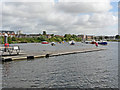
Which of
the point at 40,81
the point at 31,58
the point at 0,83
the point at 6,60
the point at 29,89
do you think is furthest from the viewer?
the point at 31,58

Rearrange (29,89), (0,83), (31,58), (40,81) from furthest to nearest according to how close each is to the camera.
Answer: (31,58)
(40,81)
(0,83)
(29,89)

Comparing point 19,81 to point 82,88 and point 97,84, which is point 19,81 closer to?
point 82,88

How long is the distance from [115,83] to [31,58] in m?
17.6

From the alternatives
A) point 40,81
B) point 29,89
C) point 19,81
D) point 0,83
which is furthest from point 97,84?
point 0,83

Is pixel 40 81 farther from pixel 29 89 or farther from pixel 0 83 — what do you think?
pixel 0 83

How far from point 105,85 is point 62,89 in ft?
14.9

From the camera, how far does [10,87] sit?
12.4 meters

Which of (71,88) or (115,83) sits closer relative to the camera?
(71,88)

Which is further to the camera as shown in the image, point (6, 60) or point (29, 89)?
point (6, 60)

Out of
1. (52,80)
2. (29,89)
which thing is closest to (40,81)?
(52,80)

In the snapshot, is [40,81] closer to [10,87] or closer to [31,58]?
[10,87]

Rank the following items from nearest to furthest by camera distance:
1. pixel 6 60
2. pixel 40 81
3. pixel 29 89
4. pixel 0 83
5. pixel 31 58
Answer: pixel 29 89 → pixel 0 83 → pixel 40 81 → pixel 6 60 → pixel 31 58

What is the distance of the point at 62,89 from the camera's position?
1213cm

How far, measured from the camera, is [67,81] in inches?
569
